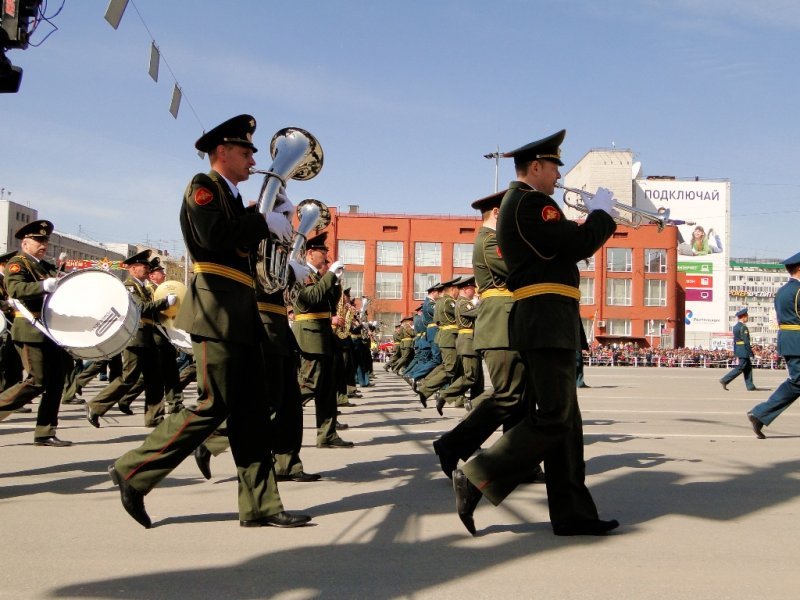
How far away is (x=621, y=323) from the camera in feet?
251

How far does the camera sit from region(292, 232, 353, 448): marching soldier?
808cm

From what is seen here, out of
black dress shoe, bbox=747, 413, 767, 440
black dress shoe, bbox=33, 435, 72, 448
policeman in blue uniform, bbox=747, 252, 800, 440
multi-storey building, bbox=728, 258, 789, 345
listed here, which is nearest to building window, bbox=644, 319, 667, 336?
policeman in blue uniform, bbox=747, 252, 800, 440

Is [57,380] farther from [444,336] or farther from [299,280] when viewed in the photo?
[444,336]

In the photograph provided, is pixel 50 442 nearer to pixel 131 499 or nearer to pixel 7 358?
pixel 7 358

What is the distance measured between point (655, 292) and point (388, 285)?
2317cm

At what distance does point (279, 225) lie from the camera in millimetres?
5121

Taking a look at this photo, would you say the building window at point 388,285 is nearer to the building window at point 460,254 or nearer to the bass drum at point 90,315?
the building window at point 460,254

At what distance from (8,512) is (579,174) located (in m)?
84.4

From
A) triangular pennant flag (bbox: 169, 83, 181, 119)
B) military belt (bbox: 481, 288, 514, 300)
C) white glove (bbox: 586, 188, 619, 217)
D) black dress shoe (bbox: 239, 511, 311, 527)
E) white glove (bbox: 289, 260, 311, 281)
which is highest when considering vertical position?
triangular pennant flag (bbox: 169, 83, 181, 119)

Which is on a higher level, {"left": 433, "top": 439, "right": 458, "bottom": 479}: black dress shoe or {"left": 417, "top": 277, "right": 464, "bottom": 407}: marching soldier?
{"left": 417, "top": 277, "right": 464, "bottom": 407}: marching soldier

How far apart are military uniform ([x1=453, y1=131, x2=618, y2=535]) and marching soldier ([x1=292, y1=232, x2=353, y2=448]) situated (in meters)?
3.28

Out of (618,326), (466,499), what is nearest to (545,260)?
(466,499)

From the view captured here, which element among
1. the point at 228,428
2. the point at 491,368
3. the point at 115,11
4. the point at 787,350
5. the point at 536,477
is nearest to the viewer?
the point at 228,428

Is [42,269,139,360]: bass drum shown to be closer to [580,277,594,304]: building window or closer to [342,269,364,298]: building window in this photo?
[342,269,364,298]: building window
